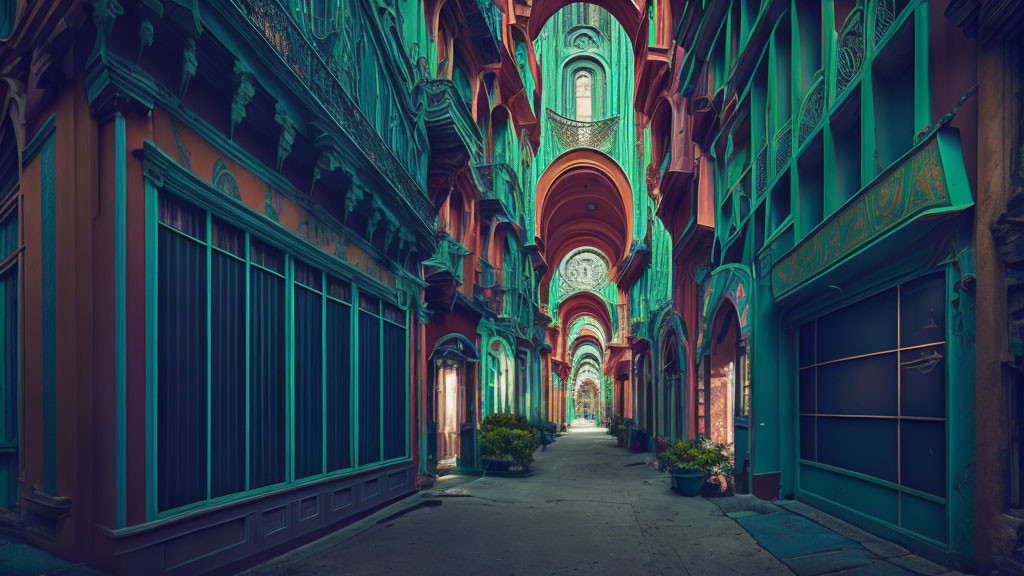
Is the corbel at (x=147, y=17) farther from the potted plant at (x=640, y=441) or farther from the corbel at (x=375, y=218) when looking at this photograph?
the potted plant at (x=640, y=441)

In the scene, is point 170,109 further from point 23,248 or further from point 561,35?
point 561,35

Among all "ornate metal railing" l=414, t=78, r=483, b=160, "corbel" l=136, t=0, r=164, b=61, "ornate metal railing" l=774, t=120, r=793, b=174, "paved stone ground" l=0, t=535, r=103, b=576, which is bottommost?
"paved stone ground" l=0, t=535, r=103, b=576

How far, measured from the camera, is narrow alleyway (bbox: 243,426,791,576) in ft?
24.8

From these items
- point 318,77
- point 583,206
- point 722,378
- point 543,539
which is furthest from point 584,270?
point 318,77

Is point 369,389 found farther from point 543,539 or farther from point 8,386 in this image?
point 8,386

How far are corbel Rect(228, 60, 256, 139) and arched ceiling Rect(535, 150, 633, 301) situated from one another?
108 ft

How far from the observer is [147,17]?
539cm

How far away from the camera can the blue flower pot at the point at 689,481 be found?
13695 millimetres

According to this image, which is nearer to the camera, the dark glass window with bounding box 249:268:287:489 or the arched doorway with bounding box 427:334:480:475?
the dark glass window with bounding box 249:268:287:489

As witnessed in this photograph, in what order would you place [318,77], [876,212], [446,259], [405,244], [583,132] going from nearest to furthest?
[876,212] < [318,77] < [405,244] < [446,259] < [583,132]

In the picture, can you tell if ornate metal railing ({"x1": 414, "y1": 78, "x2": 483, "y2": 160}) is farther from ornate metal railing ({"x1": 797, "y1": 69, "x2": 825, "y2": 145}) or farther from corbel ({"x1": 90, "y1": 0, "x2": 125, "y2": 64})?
corbel ({"x1": 90, "y1": 0, "x2": 125, "y2": 64})

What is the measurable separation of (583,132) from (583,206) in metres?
8.21

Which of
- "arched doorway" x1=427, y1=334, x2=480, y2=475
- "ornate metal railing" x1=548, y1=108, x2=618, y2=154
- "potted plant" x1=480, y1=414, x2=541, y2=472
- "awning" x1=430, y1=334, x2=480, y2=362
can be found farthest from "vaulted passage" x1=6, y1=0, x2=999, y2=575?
"ornate metal railing" x1=548, y1=108, x2=618, y2=154

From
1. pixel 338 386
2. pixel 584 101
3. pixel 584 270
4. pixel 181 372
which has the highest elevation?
pixel 584 101
